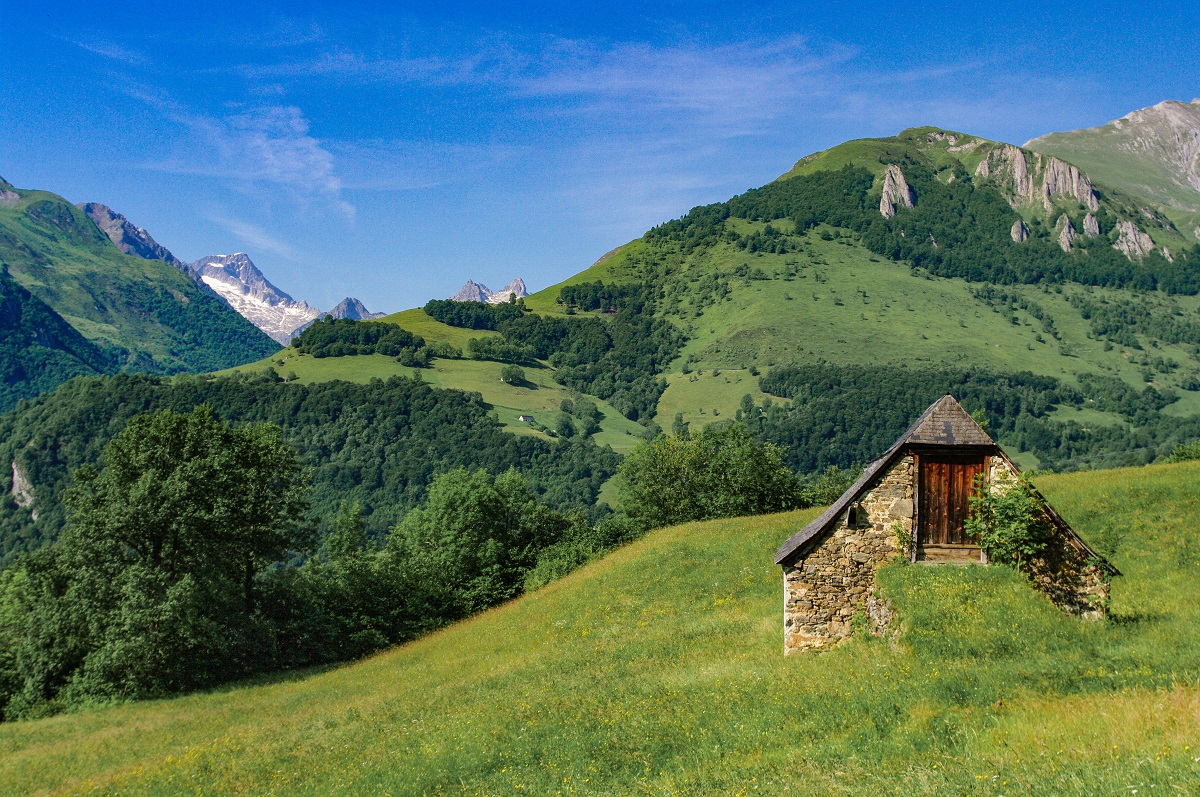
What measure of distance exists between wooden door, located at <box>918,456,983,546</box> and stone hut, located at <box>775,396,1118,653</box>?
26mm

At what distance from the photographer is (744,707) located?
17812mm

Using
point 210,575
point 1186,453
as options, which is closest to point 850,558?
point 210,575

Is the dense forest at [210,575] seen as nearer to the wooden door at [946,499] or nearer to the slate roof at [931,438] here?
the slate roof at [931,438]

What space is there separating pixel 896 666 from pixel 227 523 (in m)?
34.4

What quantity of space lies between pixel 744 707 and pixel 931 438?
356 inches

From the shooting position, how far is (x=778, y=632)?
2466 centimetres

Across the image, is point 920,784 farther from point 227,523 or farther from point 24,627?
point 24,627

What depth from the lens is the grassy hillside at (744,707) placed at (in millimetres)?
12539

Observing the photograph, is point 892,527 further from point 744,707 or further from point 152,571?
point 152,571

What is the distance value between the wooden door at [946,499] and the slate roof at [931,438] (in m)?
0.54

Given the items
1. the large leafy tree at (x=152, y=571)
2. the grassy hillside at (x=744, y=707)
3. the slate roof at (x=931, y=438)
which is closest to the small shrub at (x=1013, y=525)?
the grassy hillside at (x=744, y=707)

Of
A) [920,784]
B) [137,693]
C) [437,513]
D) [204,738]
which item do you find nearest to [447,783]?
[920,784]

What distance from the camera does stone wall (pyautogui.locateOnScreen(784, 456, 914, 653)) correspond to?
72.3 feet

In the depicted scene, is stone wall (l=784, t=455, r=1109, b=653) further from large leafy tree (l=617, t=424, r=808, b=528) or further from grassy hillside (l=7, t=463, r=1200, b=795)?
large leafy tree (l=617, t=424, r=808, b=528)
